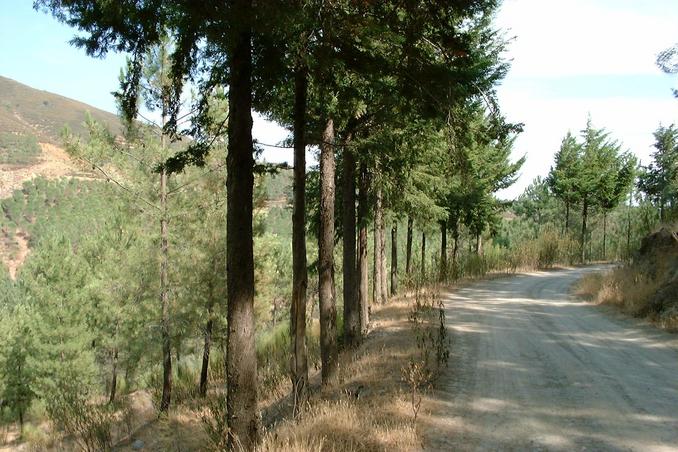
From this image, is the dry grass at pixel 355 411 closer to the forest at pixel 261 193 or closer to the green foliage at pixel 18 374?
the forest at pixel 261 193

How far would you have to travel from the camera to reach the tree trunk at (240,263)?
5984 mm

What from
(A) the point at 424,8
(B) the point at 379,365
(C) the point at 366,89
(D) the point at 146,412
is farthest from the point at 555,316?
(D) the point at 146,412

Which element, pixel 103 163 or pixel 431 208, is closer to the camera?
pixel 431 208

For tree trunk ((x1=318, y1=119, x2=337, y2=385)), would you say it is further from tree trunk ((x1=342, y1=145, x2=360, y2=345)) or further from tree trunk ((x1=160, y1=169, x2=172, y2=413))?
tree trunk ((x1=160, y1=169, x2=172, y2=413))

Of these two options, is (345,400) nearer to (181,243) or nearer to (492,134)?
(492,134)

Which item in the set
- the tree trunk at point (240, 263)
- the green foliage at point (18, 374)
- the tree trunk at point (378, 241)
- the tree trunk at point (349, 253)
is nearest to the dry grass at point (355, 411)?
the tree trunk at point (240, 263)

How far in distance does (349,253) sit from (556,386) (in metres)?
6.63

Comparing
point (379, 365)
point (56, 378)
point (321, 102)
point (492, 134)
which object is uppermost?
point (321, 102)

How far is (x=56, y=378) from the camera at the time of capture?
106 ft

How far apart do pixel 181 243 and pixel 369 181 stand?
9.83 meters

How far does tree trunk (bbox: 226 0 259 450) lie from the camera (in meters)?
5.98

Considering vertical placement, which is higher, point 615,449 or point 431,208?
point 431,208

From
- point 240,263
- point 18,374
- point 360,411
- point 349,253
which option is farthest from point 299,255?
point 18,374

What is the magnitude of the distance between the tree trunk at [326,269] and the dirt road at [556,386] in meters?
2.44
